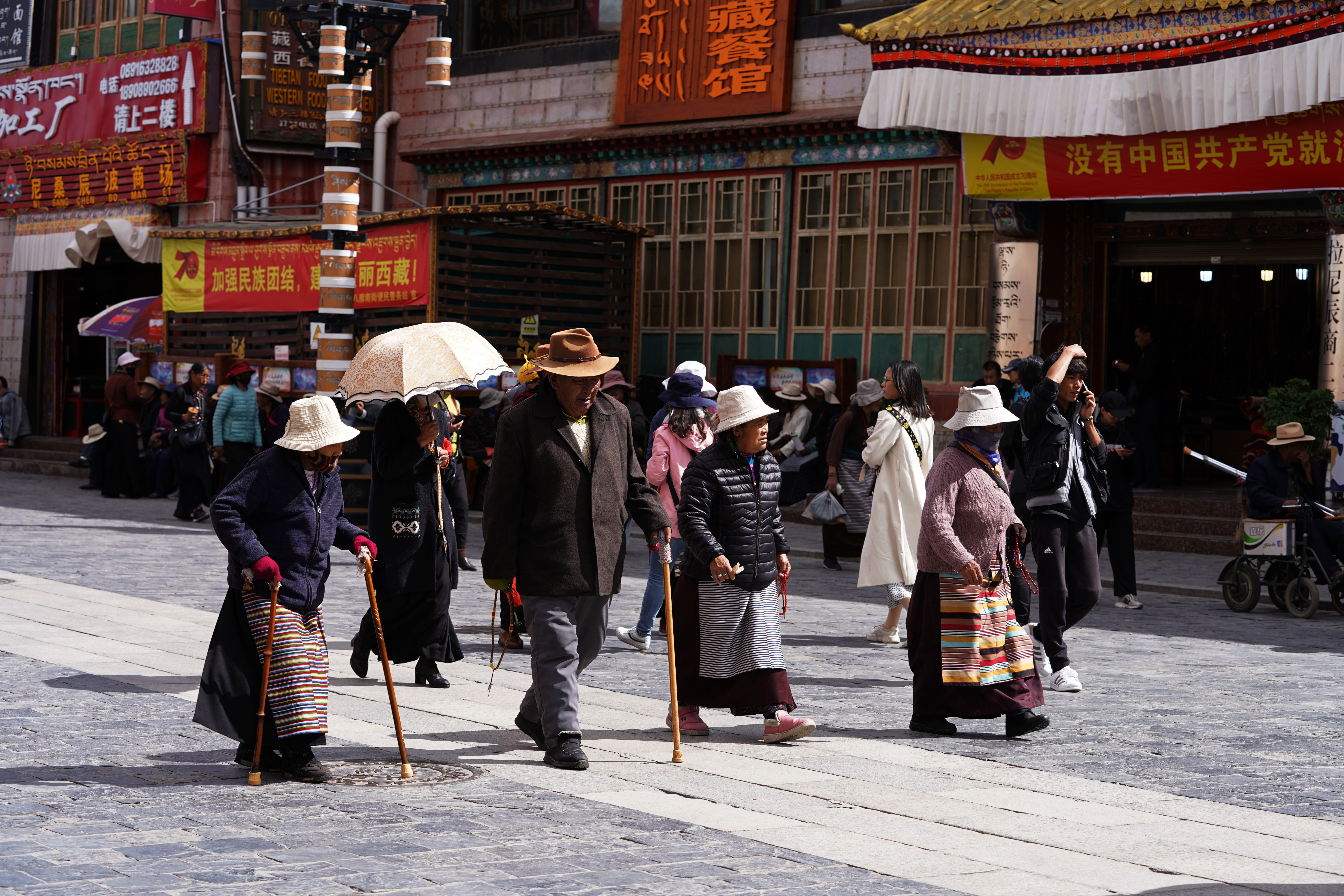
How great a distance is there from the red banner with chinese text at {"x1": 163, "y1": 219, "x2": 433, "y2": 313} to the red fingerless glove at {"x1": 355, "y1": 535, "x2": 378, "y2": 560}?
41.9 feet

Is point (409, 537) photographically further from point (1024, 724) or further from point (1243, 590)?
point (1243, 590)

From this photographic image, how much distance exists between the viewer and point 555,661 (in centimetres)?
726

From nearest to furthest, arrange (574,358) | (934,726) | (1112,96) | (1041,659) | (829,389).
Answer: (574,358)
(934,726)
(1041,659)
(1112,96)
(829,389)

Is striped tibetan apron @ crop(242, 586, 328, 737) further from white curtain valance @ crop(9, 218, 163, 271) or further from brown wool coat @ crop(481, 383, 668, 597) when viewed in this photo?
white curtain valance @ crop(9, 218, 163, 271)

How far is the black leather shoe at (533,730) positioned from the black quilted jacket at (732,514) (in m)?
1.05

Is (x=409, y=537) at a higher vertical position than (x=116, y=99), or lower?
lower

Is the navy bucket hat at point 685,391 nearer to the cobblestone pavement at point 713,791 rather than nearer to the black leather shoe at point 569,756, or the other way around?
the cobblestone pavement at point 713,791

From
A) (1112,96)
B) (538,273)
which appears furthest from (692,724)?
(538,273)

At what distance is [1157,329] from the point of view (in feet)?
69.8

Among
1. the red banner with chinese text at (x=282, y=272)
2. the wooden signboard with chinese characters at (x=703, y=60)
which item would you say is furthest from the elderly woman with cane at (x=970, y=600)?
the wooden signboard with chinese characters at (x=703, y=60)

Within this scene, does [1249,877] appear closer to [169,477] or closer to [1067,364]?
[1067,364]

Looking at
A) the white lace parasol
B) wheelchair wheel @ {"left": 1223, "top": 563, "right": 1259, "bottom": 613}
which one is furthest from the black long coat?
wheelchair wheel @ {"left": 1223, "top": 563, "right": 1259, "bottom": 613}

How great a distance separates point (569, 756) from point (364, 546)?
1196mm

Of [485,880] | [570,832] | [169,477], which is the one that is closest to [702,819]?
[570,832]
